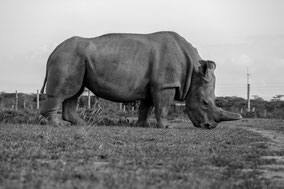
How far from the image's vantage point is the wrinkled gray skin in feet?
36.4

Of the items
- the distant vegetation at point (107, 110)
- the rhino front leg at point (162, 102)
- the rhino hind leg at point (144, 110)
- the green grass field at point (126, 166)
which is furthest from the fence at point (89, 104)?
the green grass field at point (126, 166)

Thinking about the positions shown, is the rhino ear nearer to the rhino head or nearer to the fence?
the rhino head

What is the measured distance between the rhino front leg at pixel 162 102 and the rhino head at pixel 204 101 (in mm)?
590

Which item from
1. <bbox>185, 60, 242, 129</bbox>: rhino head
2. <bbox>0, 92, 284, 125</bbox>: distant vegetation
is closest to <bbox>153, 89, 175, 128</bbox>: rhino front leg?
<bbox>185, 60, 242, 129</bbox>: rhino head

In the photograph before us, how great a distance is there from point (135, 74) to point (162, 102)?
0.89m

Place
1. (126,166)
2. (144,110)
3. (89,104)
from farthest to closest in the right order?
(89,104)
(144,110)
(126,166)

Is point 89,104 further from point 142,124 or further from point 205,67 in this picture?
point 205,67

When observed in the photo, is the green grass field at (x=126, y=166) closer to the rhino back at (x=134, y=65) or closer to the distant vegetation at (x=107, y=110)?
the rhino back at (x=134, y=65)

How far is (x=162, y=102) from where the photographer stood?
1162cm

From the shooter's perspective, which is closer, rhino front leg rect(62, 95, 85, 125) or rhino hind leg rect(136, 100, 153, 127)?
rhino front leg rect(62, 95, 85, 125)

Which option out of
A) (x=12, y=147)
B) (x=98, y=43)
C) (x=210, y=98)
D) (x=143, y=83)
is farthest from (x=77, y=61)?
(x=12, y=147)

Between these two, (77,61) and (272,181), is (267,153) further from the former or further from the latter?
(77,61)

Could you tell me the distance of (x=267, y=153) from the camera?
5.72 m

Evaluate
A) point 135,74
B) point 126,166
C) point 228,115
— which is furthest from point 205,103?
Answer: point 126,166
